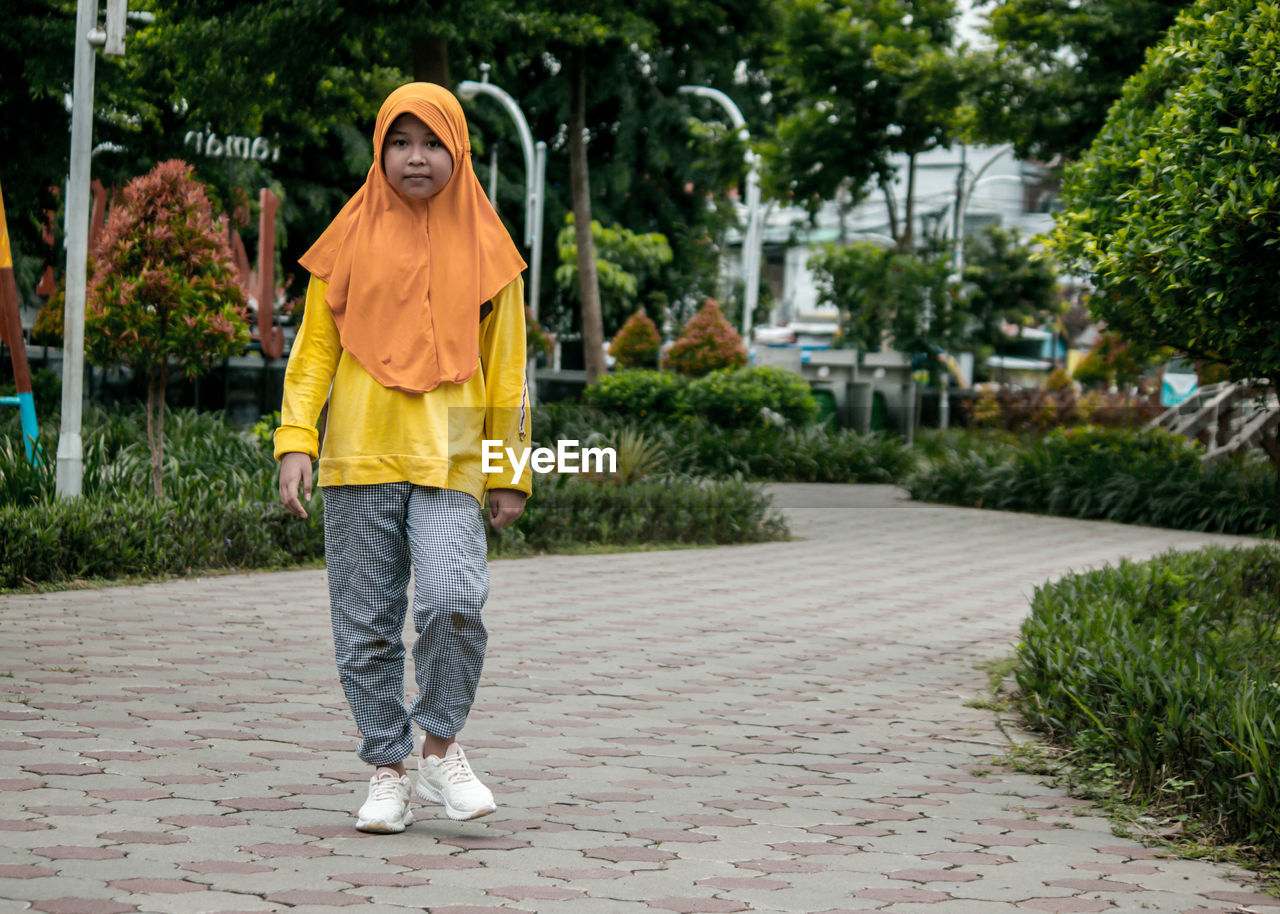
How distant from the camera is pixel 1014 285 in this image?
110 feet

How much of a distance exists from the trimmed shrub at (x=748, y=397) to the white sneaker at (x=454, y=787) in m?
14.7

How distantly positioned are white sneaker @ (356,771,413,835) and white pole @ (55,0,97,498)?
585 centimetres

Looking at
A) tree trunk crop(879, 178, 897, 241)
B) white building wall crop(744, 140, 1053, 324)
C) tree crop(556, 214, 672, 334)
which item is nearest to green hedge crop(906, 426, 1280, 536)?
tree trunk crop(879, 178, 897, 241)

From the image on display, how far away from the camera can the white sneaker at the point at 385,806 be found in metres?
3.68

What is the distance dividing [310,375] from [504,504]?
58 centimetres

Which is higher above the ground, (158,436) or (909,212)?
(909,212)

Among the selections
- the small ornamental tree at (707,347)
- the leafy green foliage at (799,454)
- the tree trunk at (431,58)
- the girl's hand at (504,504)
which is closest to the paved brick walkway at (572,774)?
the girl's hand at (504,504)

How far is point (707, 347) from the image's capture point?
21250 mm

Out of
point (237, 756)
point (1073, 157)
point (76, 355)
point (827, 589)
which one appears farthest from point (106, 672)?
point (1073, 157)

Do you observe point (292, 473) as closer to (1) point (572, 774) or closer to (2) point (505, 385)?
(2) point (505, 385)

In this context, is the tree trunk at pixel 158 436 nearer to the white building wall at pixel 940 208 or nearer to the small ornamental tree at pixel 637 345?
the small ornamental tree at pixel 637 345

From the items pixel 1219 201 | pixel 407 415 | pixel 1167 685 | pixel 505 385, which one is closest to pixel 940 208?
pixel 1219 201

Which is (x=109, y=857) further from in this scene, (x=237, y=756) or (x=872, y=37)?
(x=872, y=37)

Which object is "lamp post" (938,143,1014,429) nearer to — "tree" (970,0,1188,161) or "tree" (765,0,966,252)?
"tree" (765,0,966,252)
